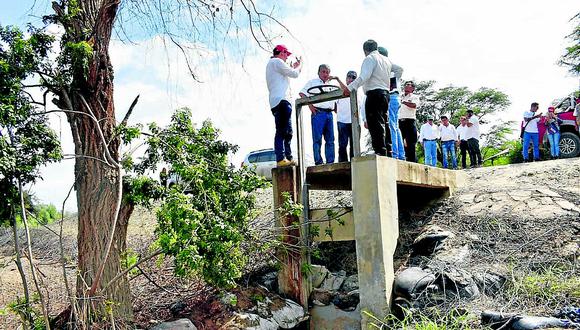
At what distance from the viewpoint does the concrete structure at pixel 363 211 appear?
637 cm

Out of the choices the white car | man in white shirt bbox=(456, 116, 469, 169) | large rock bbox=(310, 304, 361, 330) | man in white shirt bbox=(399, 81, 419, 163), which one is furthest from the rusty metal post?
the white car

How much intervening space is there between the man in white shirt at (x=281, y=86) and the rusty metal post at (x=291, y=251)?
587 mm

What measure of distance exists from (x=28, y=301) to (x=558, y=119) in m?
10.8

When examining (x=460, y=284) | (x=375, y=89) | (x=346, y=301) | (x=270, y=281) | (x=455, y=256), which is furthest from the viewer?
(x=270, y=281)

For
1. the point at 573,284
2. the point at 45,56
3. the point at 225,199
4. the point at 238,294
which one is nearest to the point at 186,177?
the point at 225,199

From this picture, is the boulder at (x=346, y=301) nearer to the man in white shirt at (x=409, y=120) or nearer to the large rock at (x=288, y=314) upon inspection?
the large rock at (x=288, y=314)

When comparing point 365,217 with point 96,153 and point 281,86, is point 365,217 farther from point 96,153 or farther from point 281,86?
point 96,153

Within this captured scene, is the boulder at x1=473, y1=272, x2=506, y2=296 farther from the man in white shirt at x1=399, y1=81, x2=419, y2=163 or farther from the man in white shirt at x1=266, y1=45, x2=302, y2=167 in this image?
the man in white shirt at x1=266, y1=45, x2=302, y2=167

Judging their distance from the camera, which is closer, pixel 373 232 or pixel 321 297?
pixel 373 232

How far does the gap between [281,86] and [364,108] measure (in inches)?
47.5

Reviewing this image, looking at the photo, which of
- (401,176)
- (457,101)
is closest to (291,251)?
(401,176)

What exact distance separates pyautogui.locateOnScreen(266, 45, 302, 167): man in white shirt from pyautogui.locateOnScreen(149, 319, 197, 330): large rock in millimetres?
2474

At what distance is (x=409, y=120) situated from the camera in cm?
842

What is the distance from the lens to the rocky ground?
600 centimetres
